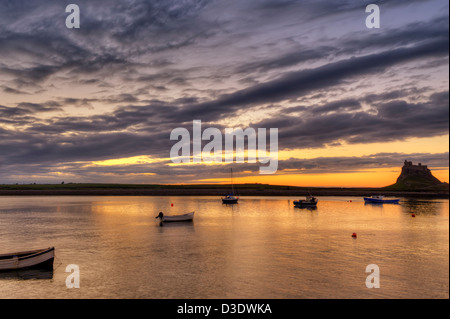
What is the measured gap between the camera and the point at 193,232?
53.0m

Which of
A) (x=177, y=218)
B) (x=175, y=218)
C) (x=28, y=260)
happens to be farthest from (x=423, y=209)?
(x=28, y=260)

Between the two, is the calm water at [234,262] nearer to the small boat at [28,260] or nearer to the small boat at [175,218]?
the small boat at [28,260]

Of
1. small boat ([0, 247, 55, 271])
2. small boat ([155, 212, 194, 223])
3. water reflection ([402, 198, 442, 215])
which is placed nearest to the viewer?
small boat ([0, 247, 55, 271])

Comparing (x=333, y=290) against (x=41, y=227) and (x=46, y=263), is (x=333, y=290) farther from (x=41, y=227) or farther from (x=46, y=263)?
(x=41, y=227)

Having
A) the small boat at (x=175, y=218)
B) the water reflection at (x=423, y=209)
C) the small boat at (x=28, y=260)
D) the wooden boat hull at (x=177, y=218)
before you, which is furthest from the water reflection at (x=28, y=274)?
the water reflection at (x=423, y=209)

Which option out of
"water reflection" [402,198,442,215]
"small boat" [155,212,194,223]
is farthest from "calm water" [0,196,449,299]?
"water reflection" [402,198,442,215]

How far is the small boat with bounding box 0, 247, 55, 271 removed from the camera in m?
28.2

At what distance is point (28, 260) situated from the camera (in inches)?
1132

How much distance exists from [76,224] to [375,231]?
169 ft

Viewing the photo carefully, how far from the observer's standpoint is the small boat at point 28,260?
92.4 ft

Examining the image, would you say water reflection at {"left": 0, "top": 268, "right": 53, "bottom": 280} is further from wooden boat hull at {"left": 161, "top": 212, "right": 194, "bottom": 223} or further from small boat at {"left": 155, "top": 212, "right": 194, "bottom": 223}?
wooden boat hull at {"left": 161, "top": 212, "right": 194, "bottom": 223}
